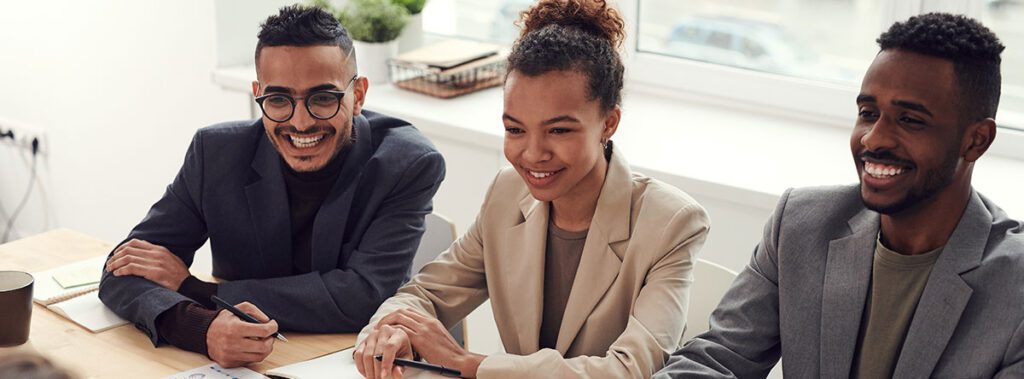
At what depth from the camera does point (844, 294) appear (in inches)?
69.1

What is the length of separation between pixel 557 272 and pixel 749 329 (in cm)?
38

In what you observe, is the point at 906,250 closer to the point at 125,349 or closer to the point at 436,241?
the point at 436,241

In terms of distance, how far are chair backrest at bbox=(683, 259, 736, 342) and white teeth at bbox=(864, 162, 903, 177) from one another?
1.37 feet

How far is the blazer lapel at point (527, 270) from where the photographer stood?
205 centimetres

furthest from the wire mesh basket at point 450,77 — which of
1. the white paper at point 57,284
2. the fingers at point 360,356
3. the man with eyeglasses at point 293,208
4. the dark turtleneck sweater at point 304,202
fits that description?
the fingers at point 360,356

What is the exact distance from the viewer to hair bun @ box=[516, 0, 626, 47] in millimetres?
1987

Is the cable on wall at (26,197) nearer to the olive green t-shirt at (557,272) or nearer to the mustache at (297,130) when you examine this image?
the mustache at (297,130)

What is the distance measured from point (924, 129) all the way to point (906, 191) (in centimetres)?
9

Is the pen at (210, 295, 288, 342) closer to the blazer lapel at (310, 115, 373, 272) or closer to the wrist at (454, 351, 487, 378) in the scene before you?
the blazer lapel at (310, 115, 373, 272)

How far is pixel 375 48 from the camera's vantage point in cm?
359

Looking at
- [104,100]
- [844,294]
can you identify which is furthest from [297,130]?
[104,100]

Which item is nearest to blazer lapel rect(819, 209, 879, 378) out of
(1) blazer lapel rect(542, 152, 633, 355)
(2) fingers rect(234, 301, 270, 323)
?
(1) blazer lapel rect(542, 152, 633, 355)

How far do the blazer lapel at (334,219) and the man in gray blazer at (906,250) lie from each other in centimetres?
73

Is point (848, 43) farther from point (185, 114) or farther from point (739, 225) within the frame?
point (185, 114)
